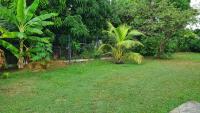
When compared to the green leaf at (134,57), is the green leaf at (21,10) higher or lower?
higher

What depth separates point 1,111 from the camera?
7.40 metres

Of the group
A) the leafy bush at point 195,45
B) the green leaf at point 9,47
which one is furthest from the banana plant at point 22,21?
the leafy bush at point 195,45

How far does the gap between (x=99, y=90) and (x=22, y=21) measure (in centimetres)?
524

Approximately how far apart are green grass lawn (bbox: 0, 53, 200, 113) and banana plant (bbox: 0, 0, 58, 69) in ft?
4.70

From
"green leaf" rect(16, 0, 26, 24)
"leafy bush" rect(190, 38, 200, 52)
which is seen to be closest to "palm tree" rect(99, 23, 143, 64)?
"green leaf" rect(16, 0, 26, 24)

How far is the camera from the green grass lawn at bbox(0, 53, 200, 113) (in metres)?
7.72

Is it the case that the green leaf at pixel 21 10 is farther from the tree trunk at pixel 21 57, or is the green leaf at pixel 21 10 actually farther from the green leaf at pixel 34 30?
the tree trunk at pixel 21 57

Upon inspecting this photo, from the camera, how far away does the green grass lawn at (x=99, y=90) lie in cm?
772

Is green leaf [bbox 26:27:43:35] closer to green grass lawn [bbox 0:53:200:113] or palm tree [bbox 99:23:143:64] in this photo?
green grass lawn [bbox 0:53:200:113]

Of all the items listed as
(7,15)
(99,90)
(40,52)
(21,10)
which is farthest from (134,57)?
(99,90)

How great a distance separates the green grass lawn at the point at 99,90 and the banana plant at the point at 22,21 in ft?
4.70

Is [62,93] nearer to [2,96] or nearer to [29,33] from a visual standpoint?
[2,96]

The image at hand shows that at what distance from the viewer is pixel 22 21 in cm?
1320

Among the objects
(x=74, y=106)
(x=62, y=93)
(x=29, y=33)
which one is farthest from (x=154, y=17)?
(x=74, y=106)
